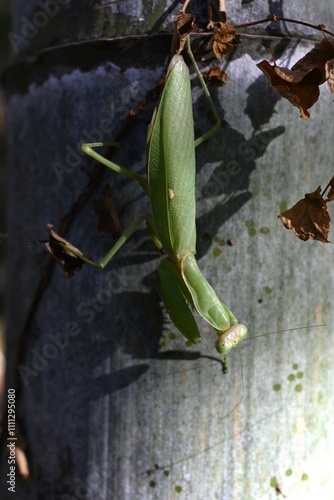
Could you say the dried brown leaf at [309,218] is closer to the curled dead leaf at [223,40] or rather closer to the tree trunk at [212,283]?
the tree trunk at [212,283]

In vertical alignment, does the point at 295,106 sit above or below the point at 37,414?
above

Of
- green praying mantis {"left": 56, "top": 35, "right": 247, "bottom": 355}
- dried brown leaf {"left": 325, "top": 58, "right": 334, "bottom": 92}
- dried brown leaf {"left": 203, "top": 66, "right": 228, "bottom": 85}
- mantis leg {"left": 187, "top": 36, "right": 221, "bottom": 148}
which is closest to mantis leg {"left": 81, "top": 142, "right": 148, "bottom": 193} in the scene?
green praying mantis {"left": 56, "top": 35, "right": 247, "bottom": 355}

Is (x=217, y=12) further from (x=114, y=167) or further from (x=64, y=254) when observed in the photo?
(x=64, y=254)

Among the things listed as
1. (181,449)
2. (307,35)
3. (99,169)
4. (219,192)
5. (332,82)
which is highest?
(307,35)

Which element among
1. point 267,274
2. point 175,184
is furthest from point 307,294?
point 175,184

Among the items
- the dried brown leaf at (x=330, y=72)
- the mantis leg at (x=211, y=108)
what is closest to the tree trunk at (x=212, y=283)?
the mantis leg at (x=211, y=108)

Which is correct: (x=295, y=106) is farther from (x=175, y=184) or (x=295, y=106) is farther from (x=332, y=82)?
(x=175, y=184)
